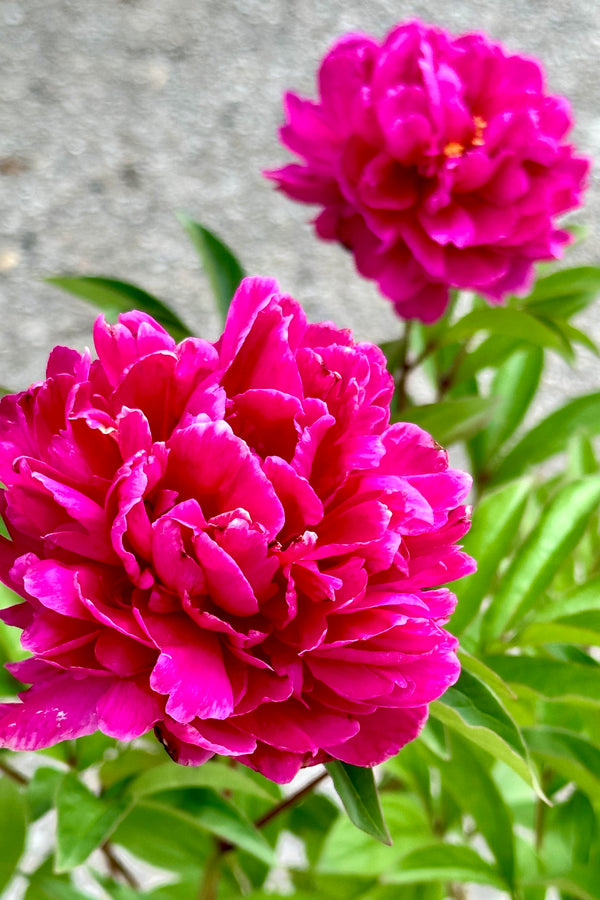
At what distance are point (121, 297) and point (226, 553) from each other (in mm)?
322

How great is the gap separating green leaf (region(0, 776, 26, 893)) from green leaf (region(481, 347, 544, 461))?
1.32 feet

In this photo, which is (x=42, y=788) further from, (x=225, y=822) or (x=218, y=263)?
(x=218, y=263)

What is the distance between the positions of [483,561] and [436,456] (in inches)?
7.7

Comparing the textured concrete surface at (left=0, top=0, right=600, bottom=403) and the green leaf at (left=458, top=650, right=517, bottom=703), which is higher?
the green leaf at (left=458, top=650, right=517, bottom=703)

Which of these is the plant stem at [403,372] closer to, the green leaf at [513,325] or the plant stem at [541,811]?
the green leaf at [513,325]

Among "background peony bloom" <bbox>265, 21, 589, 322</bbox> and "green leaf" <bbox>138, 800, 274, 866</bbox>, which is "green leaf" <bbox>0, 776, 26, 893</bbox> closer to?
"green leaf" <bbox>138, 800, 274, 866</bbox>

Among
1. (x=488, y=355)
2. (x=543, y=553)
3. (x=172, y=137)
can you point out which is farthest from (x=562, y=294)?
(x=172, y=137)

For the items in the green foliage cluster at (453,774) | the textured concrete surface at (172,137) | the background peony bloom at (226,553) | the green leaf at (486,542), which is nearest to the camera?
the background peony bloom at (226,553)

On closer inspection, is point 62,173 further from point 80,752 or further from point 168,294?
point 80,752

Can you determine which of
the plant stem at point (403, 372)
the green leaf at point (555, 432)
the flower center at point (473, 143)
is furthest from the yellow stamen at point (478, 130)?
the green leaf at point (555, 432)

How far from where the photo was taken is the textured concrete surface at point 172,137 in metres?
1.24

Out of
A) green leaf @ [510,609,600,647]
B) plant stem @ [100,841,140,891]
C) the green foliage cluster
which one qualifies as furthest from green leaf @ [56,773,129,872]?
green leaf @ [510,609,600,647]

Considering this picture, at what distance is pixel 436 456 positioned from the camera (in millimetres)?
295

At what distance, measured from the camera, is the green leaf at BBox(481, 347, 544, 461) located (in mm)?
677
